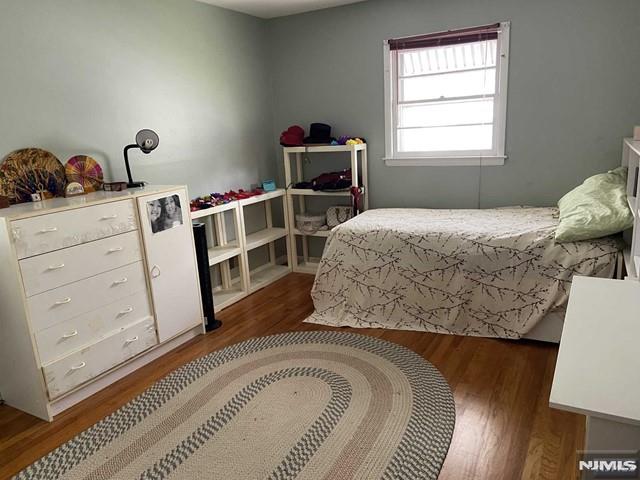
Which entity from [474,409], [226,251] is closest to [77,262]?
[226,251]

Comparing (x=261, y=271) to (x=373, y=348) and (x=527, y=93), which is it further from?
(x=527, y=93)

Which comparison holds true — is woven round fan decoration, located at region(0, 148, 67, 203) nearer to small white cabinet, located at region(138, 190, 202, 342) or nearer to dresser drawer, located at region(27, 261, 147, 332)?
small white cabinet, located at region(138, 190, 202, 342)

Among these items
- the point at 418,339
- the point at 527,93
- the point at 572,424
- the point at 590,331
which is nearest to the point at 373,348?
the point at 418,339

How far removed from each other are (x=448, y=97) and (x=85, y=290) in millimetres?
2982

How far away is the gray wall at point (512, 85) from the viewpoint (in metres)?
3.28

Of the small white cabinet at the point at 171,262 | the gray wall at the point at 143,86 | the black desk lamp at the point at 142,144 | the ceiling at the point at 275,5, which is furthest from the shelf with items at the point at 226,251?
the ceiling at the point at 275,5

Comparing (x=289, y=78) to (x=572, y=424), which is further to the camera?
(x=289, y=78)

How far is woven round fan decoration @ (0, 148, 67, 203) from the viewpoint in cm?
253

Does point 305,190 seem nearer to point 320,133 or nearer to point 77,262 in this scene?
point 320,133

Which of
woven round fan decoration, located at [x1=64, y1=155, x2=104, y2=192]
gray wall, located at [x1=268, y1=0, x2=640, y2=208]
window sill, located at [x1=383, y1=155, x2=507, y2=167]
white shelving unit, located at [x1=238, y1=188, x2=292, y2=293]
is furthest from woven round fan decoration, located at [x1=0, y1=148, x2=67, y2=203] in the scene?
window sill, located at [x1=383, y1=155, x2=507, y2=167]

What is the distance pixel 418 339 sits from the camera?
3.04 m

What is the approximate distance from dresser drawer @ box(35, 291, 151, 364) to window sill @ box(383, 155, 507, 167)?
2351 millimetres

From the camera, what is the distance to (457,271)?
3.05 meters

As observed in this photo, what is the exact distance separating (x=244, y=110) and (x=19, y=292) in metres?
2.55
